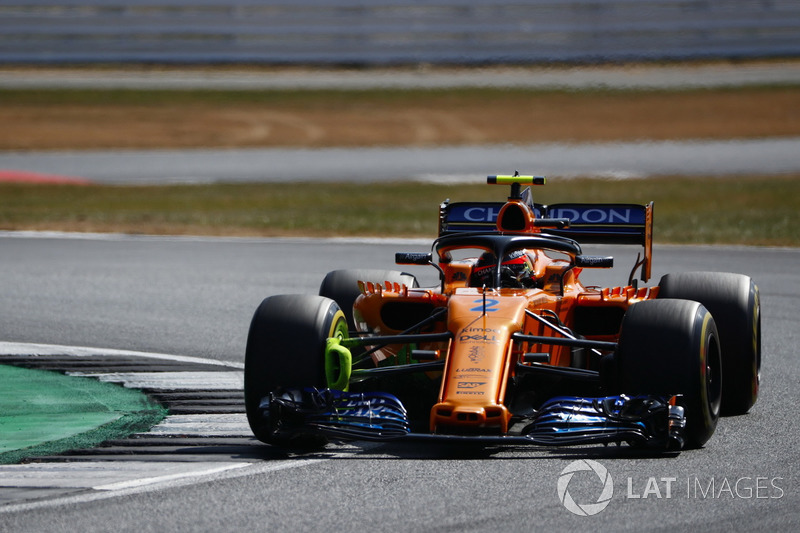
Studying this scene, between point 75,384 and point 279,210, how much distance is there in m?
13.9

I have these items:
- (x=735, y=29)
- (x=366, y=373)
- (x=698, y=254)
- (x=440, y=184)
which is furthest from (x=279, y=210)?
(x=735, y=29)

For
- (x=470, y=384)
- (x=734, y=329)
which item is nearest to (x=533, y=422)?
(x=470, y=384)

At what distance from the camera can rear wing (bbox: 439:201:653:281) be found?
28.9 ft

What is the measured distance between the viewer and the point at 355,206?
23.1 meters

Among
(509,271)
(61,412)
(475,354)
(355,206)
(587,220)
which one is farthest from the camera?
(355,206)

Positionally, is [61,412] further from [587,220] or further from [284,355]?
[587,220]

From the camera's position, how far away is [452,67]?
36.4 meters

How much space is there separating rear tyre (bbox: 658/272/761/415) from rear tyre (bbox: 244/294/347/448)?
7.81 feet

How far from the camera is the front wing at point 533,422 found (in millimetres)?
6102

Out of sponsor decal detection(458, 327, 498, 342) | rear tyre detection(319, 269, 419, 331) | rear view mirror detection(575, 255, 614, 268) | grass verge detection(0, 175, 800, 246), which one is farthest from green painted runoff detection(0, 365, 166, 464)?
grass verge detection(0, 175, 800, 246)

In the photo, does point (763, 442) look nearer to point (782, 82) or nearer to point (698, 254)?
point (698, 254)

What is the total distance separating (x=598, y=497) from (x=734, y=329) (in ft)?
8.18

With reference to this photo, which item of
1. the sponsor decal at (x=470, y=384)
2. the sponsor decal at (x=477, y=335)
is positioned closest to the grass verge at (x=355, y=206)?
the sponsor decal at (x=477, y=335)

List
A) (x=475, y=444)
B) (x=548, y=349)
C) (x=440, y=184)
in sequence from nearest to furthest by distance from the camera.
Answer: (x=475, y=444) → (x=548, y=349) → (x=440, y=184)
